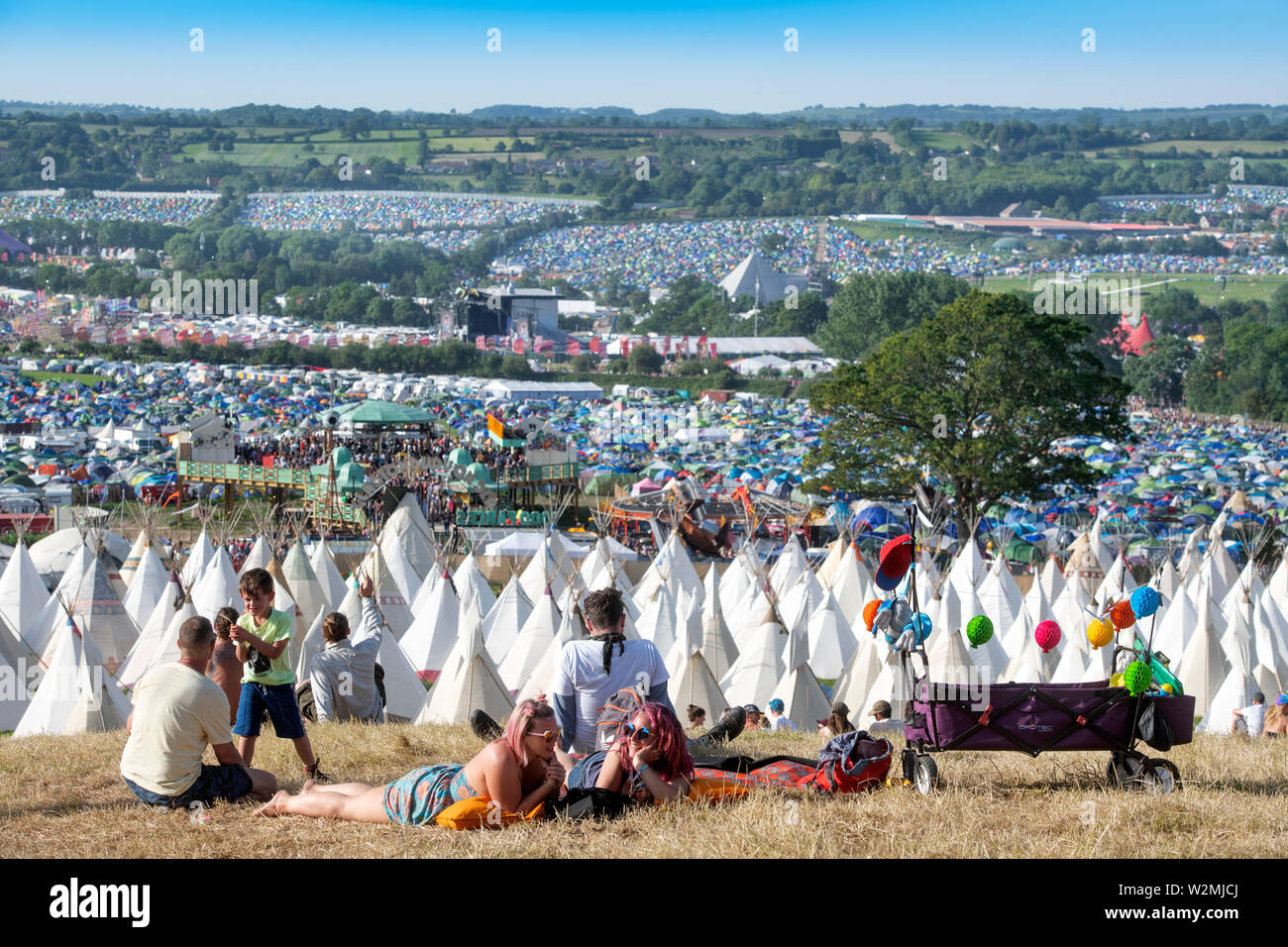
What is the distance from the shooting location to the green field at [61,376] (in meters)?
99.3

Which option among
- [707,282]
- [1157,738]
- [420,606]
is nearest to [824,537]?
[420,606]

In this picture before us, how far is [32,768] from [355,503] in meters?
32.1

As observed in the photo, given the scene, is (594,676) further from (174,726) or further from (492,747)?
(174,726)

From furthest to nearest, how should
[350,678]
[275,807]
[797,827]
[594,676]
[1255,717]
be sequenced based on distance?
[1255,717] → [350,678] → [594,676] → [275,807] → [797,827]

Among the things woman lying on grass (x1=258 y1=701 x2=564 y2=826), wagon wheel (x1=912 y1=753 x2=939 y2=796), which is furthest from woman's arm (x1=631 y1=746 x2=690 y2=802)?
Answer: wagon wheel (x1=912 y1=753 x2=939 y2=796)

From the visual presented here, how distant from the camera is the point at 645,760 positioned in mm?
7637

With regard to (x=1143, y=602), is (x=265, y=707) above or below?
below

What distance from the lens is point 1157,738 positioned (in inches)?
314

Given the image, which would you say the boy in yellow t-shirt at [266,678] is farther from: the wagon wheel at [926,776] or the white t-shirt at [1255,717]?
the white t-shirt at [1255,717]

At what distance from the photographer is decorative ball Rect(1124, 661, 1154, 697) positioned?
8.03m

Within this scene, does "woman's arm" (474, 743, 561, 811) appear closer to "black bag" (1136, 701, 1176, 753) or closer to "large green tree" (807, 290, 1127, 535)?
"black bag" (1136, 701, 1176, 753)

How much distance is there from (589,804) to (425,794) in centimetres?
81

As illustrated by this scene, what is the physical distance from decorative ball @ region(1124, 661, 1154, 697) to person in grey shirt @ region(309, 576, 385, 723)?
18.9ft

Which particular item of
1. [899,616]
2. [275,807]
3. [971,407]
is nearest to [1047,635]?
[899,616]
